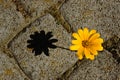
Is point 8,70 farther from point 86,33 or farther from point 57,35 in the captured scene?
point 86,33

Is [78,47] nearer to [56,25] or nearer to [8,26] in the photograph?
[56,25]

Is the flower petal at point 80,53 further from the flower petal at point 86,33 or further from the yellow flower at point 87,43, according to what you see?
the flower petal at point 86,33

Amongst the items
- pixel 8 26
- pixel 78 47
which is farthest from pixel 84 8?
pixel 8 26

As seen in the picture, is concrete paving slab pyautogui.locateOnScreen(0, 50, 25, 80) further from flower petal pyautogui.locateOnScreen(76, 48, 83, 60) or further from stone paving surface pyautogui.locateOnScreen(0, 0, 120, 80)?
flower petal pyautogui.locateOnScreen(76, 48, 83, 60)

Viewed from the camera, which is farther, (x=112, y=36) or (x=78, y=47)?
(x=112, y=36)

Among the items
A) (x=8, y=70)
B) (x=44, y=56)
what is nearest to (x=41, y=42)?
(x=44, y=56)

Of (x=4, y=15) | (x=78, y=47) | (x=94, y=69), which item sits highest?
(x=4, y=15)
